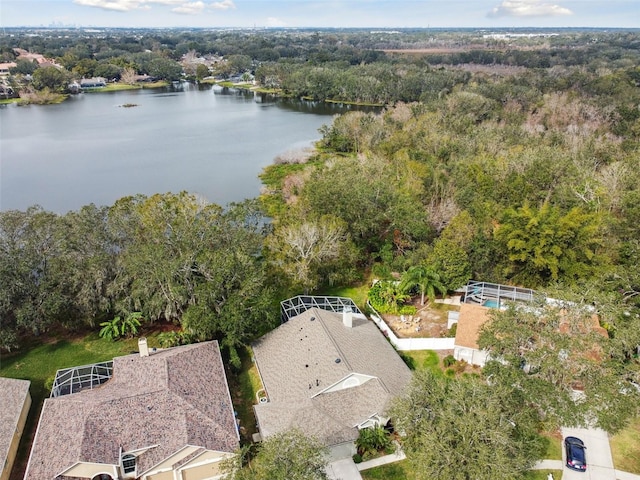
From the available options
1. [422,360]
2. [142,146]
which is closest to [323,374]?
[422,360]

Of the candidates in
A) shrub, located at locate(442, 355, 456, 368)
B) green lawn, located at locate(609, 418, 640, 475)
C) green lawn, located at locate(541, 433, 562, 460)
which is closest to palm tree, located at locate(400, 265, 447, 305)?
shrub, located at locate(442, 355, 456, 368)

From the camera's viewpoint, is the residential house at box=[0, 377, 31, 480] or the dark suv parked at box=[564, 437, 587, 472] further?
the dark suv parked at box=[564, 437, 587, 472]

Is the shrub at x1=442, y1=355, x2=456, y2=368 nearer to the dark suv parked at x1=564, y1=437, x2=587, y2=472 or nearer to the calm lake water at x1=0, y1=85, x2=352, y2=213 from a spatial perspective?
the dark suv parked at x1=564, y1=437, x2=587, y2=472

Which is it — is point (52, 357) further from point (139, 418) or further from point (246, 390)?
point (246, 390)

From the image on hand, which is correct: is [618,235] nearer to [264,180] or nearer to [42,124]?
[264,180]

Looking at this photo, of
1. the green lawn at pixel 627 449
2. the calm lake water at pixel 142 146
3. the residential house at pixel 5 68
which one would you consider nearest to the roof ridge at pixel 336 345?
the green lawn at pixel 627 449

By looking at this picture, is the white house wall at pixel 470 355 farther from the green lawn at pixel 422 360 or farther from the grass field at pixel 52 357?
the grass field at pixel 52 357
